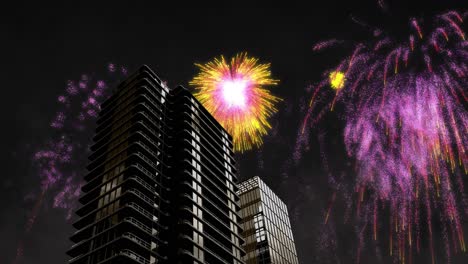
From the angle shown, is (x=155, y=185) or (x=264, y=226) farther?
(x=264, y=226)

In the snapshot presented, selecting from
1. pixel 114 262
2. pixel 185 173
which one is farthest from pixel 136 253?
pixel 185 173

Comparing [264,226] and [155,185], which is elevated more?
[264,226]

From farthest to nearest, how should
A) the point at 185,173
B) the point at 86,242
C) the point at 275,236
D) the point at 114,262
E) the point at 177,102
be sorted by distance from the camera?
the point at 275,236, the point at 177,102, the point at 185,173, the point at 86,242, the point at 114,262

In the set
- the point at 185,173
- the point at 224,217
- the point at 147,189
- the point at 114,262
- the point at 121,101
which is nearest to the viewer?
the point at 114,262

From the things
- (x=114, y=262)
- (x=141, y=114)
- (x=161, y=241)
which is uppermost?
(x=141, y=114)

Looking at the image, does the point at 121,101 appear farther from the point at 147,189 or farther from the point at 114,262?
the point at 114,262
